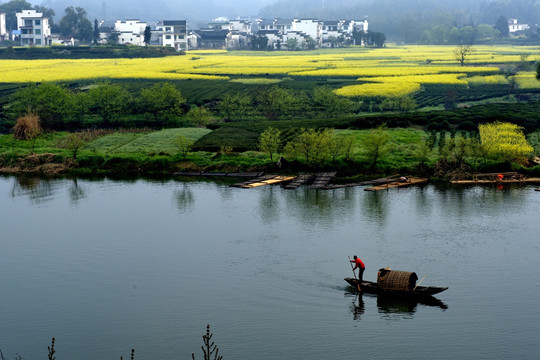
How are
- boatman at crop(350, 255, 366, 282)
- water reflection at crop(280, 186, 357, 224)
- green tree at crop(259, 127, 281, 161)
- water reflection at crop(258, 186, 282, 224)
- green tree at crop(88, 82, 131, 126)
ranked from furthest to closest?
green tree at crop(88, 82, 131, 126)
green tree at crop(259, 127, 281, 161)
water reflection at crop(280, 186, 357, 224)
water reflection at crop(258, 186, 282, 224)
boatman at crop(350, 255, 366, 282)

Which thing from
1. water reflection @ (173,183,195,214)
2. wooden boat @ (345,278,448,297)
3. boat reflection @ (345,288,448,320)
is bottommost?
boat reflection @ (345,288,448,320)

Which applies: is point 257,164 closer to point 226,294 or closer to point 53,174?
point 53,174

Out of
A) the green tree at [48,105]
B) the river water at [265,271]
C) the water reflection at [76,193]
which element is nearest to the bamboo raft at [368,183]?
the river water at [265,271]

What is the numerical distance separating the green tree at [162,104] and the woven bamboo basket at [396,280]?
199 feet

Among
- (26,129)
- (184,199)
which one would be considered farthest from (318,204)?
(26,129)

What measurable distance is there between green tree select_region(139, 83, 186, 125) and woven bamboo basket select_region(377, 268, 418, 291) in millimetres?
60604

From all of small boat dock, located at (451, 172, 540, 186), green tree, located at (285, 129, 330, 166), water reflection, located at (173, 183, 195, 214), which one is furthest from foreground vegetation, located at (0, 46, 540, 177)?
water reflection, located at (173, 183, 195, 214)

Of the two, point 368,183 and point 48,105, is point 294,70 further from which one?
point 368,183

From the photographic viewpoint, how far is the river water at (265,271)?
121ft

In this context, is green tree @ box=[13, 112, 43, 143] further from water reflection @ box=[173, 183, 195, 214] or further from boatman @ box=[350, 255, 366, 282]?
boatman @ box=[350, 255, 366, 282]

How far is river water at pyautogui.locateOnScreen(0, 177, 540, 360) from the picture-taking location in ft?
121

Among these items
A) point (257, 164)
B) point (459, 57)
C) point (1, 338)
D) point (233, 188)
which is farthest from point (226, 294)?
point (459, 57)

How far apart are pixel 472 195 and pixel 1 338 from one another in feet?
135

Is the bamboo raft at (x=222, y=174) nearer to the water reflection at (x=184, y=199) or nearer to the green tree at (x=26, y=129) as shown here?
the water reflection at (x=184, y=199)
